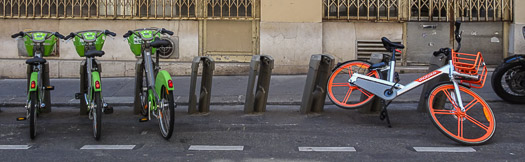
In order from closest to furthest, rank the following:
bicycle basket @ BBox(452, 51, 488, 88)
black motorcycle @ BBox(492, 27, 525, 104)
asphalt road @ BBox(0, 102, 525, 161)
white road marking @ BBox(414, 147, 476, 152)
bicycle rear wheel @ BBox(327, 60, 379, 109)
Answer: asphalt road @ BBox(0, 102, 525, 161) → white road marking @ BBox(414, 147, 476, 152) → bicycle basket @ BBox(452, 51, 488, 88) → bicycle rear wheel @ BBox(327, 60, 379, 109) → black motorcycle @ BBox(492, 27, 525, 104)

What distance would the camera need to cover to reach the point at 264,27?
1127 centimetres

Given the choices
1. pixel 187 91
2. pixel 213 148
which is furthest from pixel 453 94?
pixel 187 91

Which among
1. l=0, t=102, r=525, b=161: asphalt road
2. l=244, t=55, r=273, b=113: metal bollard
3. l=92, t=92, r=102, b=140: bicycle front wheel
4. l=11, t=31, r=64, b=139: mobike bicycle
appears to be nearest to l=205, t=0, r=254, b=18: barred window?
l=0, t=102, r=525, b=161: asphalt road

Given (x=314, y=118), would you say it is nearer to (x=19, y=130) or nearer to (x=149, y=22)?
(x=19, y=130)

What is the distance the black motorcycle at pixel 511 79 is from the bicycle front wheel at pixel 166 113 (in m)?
4.75

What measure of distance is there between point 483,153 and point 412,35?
22.1 feet

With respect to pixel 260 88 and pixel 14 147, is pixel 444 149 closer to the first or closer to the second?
pixel 260 88

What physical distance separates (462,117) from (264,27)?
6108 millimetres

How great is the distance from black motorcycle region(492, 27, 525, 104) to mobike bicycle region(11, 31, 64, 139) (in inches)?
228

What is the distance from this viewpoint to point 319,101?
24.1 feet

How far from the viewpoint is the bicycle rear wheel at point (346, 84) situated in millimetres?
6645

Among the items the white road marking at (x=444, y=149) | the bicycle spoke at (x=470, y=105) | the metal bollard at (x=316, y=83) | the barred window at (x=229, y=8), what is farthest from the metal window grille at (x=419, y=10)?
the white road marking at (x=444, y=149)

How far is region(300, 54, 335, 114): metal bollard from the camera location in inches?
282

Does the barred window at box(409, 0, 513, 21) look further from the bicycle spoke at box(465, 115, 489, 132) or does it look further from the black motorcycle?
the bicycle spoke at box(465, 115, 489, 132)
